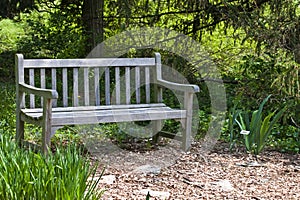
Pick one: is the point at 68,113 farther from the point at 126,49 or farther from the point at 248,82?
the point at 126,49

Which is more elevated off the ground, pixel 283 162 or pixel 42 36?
pixel 42 36

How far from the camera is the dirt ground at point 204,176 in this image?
3.71 meters

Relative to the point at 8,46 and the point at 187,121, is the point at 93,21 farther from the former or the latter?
the point at 187,121

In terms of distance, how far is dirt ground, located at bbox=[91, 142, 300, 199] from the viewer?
371cm

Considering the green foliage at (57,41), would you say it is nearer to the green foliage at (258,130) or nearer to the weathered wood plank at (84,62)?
the weathered wood plank at (84,62)

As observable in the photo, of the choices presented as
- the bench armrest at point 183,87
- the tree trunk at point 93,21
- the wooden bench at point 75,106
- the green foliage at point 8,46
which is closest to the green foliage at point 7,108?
the wooden bench at point 75,106

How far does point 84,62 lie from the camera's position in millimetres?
Result: 4793

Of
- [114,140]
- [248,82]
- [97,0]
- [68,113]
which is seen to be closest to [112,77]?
[97,0]

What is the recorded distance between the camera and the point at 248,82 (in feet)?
21.7

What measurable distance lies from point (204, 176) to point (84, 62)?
4.82 feet

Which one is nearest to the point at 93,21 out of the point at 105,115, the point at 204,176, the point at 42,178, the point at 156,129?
the point at 156,129

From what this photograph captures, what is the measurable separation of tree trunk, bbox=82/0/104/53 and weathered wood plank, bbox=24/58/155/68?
10.2 feet

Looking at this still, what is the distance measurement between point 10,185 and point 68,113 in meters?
1.84

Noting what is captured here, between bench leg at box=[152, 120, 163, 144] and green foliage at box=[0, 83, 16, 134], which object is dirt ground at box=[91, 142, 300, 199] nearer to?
bench leg at box=[152, 120, 163, 144]
